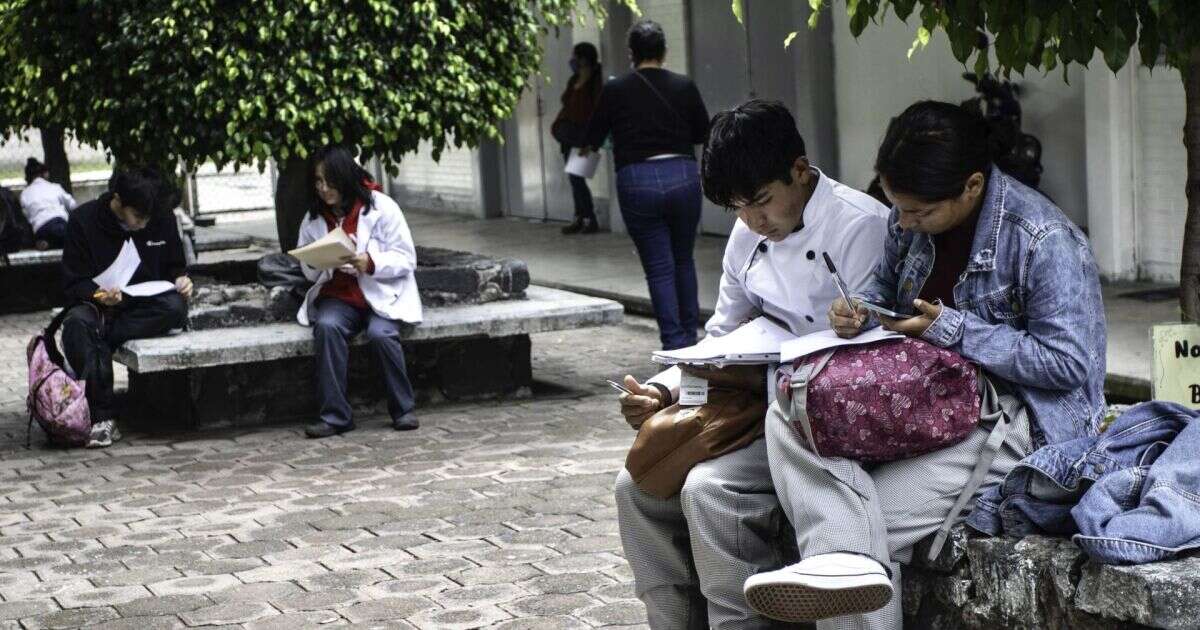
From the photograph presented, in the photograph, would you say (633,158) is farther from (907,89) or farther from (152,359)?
(907,89)

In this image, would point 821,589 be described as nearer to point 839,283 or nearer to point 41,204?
point 839,283

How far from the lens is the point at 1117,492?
3.40m

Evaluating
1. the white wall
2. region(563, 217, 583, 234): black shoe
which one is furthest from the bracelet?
region(563, 217, 583, 234): black shoe

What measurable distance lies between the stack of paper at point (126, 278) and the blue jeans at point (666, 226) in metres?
2.46

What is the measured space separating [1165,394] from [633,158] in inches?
215

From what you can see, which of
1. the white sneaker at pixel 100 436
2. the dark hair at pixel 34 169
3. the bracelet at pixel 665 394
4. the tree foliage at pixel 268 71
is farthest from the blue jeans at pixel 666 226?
the dark hair at pixel 34 169

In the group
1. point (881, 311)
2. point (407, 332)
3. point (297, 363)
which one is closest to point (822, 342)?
point (881, 311)

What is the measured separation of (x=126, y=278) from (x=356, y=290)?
45.0 inches

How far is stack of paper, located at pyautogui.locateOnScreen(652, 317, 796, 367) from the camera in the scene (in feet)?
13.3

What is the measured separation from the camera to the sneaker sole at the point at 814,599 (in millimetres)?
3520

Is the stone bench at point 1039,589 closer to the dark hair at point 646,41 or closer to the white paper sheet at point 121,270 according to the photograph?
the white paper sheet at point 121,270

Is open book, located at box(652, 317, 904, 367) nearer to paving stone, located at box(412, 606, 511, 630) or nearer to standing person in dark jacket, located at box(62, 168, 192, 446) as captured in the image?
paving stone, located at box(412, 606, 511, 630)

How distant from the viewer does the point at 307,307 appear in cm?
855

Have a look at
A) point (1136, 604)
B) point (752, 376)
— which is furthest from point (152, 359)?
point (1136, 604)
